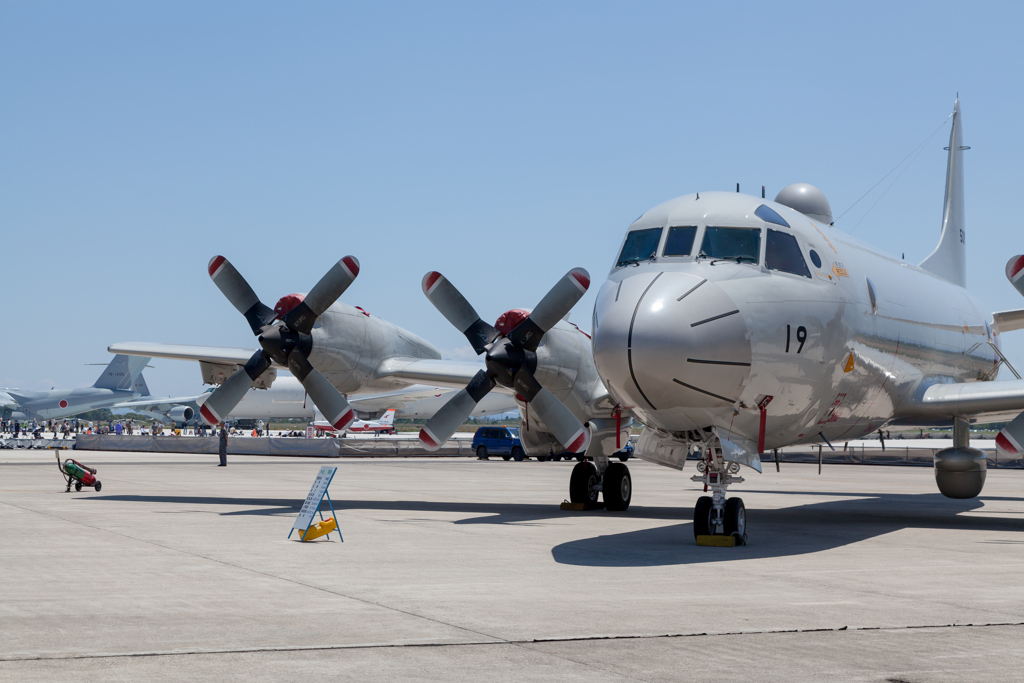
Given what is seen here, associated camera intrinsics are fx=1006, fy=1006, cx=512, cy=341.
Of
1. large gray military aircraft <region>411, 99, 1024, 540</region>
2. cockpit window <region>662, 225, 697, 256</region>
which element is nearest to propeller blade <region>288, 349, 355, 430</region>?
large gray military aircraft <region>411, 99, 1024, 540</region>

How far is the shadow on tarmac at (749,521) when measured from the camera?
12.8 m

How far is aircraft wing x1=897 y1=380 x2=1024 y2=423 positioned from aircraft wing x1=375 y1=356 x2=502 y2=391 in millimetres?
8574

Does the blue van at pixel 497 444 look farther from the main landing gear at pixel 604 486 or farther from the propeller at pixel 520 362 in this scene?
the propeller at pixel 520 362

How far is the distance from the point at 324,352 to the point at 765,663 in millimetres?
15057

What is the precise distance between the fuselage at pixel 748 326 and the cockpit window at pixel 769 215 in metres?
0.03

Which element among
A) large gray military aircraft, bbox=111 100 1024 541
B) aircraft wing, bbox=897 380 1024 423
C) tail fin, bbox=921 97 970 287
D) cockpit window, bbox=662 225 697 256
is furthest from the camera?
tail fin, bbox=921 97 970 287

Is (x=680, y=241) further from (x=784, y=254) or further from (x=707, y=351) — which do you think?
(x=707, y=351)

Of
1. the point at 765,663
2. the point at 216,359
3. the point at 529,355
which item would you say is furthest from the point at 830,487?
the point at 765,663

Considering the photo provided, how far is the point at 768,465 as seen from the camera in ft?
163

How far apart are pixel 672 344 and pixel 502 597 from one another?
3.93 metres

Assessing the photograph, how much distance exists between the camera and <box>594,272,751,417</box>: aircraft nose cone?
12.0m

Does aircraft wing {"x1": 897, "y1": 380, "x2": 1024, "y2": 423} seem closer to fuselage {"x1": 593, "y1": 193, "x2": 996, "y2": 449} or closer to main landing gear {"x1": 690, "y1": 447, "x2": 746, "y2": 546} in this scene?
fuselage {"x1": 593, "y1": 193, "x2": 996, "y2": 449}

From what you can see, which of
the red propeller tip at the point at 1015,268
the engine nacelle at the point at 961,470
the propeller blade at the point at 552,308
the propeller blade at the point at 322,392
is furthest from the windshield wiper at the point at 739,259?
the propeller blade at the point at 322,392

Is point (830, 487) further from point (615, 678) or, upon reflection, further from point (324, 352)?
point (615, 678)
